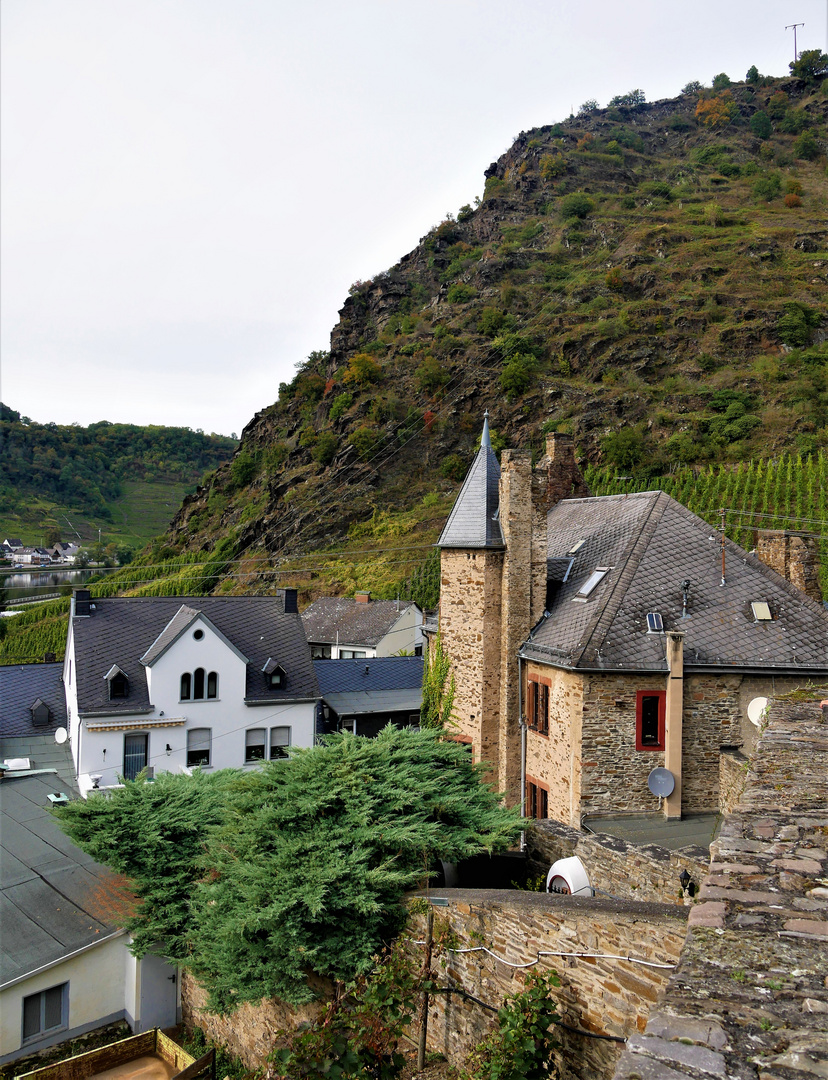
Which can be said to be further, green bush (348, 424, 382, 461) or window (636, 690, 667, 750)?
green bush (348, 424, 382, 461)

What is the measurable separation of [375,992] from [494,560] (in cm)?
1190

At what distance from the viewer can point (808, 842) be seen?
15.1ft

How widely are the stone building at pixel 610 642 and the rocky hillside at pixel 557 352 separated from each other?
42.2 m

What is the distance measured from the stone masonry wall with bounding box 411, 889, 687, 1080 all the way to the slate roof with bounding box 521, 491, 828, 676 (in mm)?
8150

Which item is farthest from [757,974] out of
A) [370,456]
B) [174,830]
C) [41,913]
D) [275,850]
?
[370,456]

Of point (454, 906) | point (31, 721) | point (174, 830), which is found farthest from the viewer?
point (31, 721)

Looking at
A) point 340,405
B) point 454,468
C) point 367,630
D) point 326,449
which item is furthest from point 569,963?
point 340,405

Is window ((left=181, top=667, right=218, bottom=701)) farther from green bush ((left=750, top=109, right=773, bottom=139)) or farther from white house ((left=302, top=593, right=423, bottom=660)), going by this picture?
green bush ((left=750, top=109, right=773, bottom=139))

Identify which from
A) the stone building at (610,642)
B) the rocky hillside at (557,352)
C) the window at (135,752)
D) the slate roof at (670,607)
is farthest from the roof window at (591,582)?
the rocky hillside at (557,352)

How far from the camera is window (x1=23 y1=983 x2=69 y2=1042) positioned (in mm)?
13328

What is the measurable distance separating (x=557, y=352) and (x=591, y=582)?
2436 inches

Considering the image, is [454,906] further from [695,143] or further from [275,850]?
[695,143]

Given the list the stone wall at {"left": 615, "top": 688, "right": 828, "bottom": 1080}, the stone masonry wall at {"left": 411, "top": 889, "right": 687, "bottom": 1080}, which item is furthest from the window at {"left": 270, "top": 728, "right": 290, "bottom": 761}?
the stone wall at {"left": 615, "top": 688, "right": 828, "bottom": 1080}

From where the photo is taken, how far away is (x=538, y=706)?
17.7 metres
